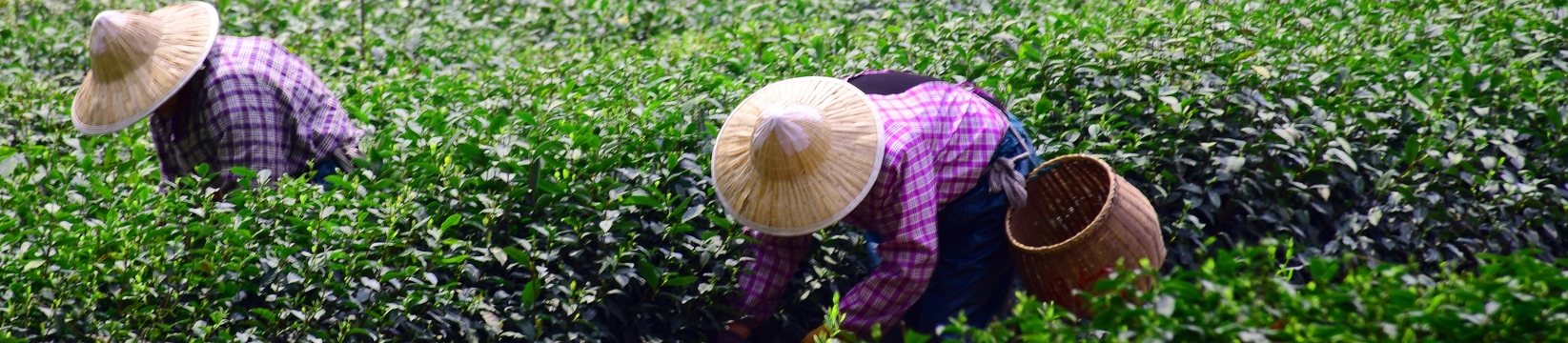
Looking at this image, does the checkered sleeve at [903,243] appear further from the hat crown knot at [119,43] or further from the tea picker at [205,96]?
the hat crown knot at [119,43]

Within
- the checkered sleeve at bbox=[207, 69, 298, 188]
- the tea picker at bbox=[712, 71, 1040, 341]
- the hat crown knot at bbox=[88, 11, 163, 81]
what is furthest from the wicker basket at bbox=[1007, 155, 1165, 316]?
the hat crown knot at bbox=[88, 11, 163, 81]

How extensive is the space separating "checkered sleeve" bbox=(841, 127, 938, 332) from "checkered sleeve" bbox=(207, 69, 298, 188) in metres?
1.65

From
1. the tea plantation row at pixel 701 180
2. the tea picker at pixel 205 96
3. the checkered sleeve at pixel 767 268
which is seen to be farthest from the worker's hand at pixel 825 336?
the tea picker at pixel 205 96

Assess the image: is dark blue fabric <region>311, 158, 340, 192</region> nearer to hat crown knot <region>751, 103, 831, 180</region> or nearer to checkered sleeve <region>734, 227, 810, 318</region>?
checkered sleeve <region>734, 227, 810, 318</region>

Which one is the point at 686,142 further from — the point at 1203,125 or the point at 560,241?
A: the point at 1203,125

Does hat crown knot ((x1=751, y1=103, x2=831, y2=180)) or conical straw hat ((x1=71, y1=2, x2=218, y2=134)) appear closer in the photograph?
hat crown knot ((x1=751, y1=103, x2=831, y2=180))

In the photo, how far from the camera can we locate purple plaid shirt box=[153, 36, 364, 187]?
354 centimetres

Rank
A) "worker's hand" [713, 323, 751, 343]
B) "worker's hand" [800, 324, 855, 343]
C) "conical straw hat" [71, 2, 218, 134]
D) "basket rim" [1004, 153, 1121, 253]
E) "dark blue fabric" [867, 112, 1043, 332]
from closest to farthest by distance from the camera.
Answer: "worker's hand" [800, 324, 855, 343] < "basket rim" [1004, 153, 1121, 253] < "dark blue fabric" [867, 112, 1043, 332] < "worker's hand" [713, 323, 751, 343] < "conical straw hat" [71, 2, 218, 134]

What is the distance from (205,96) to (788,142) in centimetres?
172

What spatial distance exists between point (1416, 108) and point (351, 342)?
2.90 m

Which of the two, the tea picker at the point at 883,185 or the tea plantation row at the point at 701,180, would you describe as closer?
the tea picker at the point at 883,185

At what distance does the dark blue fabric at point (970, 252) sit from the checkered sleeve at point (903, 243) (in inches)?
6.3

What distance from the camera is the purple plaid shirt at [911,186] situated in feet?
9.56

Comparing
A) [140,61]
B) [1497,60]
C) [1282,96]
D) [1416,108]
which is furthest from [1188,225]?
[140,61]
